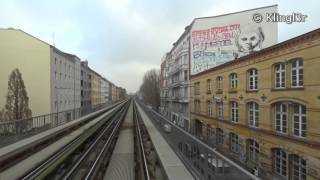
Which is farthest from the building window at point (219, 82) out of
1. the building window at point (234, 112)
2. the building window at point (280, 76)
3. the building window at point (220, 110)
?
the building window at point (280, 76)

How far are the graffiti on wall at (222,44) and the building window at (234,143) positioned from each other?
1503 cm

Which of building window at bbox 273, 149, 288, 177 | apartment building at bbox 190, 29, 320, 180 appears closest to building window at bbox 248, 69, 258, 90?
apartment building at bbox 190, 29, 320, 180

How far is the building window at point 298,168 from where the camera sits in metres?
16.5

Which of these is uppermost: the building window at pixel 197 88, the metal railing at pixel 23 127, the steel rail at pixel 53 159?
the building window at pixel 197 88

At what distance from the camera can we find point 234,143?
2681 centimetres

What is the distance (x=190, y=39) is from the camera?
1767 inches

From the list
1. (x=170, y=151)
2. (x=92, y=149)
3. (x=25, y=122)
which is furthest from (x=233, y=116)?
(x=25, y=122)

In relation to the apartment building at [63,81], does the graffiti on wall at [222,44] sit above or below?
above

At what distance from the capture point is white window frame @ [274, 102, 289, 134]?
60.7ft

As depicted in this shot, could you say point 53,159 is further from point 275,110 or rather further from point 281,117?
point 275,110

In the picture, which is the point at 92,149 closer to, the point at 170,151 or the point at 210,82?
the point at 170,151

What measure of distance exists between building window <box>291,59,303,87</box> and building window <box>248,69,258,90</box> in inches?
186

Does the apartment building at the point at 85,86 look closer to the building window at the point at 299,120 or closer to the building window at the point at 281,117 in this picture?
the building window at the point at 281,117

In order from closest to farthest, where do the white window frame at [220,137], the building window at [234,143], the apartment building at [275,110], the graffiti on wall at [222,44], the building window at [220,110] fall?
the apartment building at [275,110], the building window at [234,143], the white window frame at [220,137], the building window at [220,110], the graffiti on wall at [222,44]
